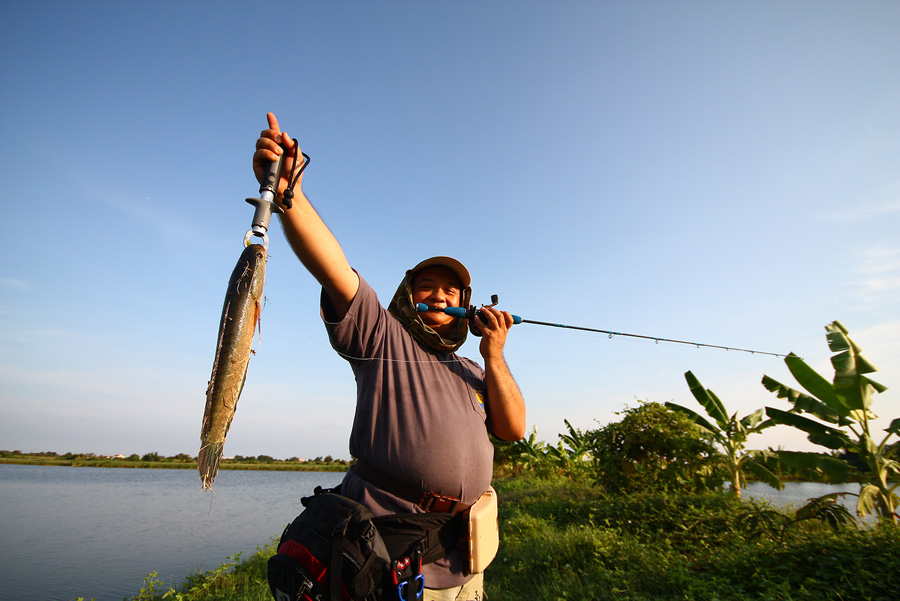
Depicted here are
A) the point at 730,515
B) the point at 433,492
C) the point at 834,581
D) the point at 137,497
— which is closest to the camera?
the point at 433,492

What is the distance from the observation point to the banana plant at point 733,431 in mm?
8891

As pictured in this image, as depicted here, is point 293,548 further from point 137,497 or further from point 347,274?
point 137,497

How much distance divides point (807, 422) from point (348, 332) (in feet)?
31.1

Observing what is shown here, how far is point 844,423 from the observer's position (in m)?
7.50

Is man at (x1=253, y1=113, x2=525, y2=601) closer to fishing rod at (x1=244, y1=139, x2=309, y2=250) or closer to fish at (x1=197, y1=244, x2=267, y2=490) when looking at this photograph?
fishing rod at (x1=244, y1=139, x2=309, y2=250)

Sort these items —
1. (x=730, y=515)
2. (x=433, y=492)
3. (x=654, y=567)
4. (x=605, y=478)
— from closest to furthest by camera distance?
(x=433, y=492), (x=654, y=567), (x=730, y=515), (x=605, y=478)

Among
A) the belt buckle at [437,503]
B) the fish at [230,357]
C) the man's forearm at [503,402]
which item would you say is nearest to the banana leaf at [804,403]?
the man's forearm at [503,402]

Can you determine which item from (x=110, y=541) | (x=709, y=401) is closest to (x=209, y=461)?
(x=709, y=401)

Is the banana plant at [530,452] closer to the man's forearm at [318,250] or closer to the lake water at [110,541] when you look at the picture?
the lake water at [110,541]

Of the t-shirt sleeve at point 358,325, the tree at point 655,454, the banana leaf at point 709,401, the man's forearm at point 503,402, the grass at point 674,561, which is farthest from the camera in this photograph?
the banana leaf at point 709,401

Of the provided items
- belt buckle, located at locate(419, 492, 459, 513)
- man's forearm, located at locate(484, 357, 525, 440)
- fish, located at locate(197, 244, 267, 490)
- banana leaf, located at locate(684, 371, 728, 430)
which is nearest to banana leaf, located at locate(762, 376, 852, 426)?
banana leaf, located at locate(684, 371, 728, 430)

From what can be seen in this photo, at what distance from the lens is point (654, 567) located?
475 centimetres

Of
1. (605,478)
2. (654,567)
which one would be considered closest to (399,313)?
(654,567)

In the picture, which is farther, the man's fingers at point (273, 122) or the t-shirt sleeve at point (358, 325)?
the t-shirt sleeve at point (358, 325)
